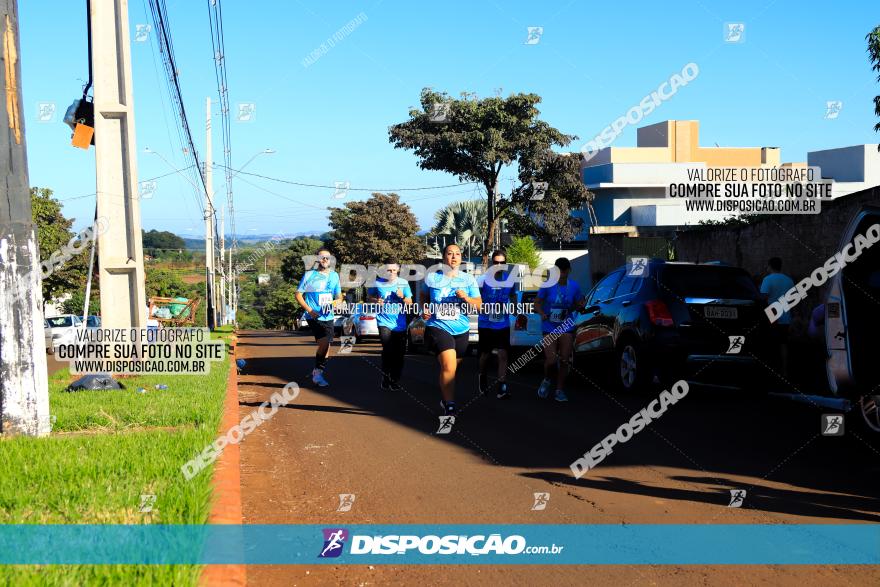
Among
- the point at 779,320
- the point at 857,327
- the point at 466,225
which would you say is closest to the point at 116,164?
the point at 779,320

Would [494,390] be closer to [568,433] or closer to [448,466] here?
[568,433]

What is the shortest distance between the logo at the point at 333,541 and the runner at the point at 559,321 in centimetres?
620

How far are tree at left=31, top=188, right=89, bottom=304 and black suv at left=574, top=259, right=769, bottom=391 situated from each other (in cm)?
3384

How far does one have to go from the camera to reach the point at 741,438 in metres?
8.53

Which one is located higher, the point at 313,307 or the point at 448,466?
the point at 313,307

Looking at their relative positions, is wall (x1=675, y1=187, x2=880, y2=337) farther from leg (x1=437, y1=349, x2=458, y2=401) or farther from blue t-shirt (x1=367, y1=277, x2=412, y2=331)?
leg (x1=437, y1=349, x2=458, y2=401)

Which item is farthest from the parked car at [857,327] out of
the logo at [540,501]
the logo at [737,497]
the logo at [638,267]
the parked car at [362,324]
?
the parked car at [362,324]

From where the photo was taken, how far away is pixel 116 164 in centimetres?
1228

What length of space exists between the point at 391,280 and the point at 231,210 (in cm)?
4748

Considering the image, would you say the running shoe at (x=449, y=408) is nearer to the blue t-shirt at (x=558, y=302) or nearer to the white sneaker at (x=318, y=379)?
the blue t-shirt at (x=558, y=302)

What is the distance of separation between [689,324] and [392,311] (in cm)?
369

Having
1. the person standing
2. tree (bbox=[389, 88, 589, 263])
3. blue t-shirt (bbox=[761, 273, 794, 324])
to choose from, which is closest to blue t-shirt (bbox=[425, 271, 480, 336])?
the person standing

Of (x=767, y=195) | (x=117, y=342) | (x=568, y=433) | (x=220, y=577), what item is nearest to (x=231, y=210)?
(x=767, y=195)

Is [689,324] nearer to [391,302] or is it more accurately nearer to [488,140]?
[391,302]
